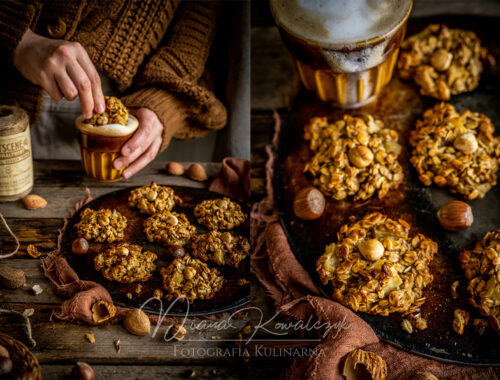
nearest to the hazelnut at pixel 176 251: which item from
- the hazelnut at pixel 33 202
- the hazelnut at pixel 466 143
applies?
the hazelnut at pixel 33 202

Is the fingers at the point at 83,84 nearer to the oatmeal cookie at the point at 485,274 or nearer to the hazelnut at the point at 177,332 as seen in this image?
the hazelnut at the point at 177,332

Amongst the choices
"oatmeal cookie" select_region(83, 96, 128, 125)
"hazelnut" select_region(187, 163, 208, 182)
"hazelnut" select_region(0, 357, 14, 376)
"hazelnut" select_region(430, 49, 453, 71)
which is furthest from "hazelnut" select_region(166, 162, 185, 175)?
"hazelnut" select_region(430, 49, 453, 71)

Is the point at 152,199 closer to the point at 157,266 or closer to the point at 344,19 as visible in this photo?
the point at 157,266

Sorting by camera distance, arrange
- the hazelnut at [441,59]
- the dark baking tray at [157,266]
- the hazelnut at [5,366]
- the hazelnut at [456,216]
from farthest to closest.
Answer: the hazelnut at [441,59]
the hazelnut at [456,216]
the dark baking tray at [157,266]
the hazelnut at [5,366]

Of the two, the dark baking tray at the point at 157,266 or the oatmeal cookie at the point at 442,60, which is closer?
the dark baking tray at the point at 157,266

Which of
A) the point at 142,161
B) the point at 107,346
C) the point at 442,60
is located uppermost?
the point at 442,60

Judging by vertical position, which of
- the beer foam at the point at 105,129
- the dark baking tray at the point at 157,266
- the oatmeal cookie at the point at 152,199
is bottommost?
the dark baking tray at the point at 157,266

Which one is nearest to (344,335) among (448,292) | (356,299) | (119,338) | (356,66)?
(356,299)

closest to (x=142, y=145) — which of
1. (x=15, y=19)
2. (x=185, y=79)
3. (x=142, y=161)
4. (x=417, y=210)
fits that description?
(x=142, y=161)

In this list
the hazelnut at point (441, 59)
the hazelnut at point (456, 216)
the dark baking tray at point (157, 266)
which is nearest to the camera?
the dark baking tray at point (157, 266)
